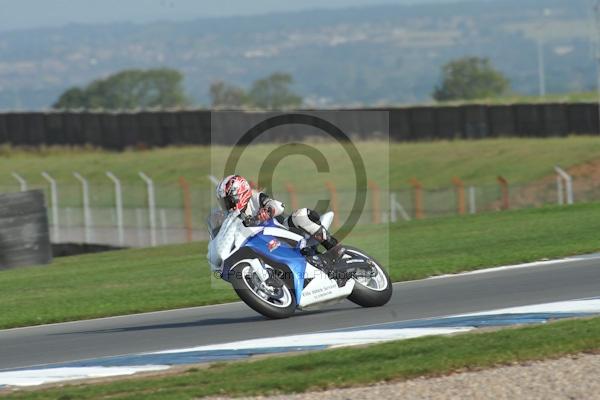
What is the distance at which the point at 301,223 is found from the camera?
1245 centimetres

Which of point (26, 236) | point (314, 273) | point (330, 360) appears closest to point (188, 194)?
point (26, 236)

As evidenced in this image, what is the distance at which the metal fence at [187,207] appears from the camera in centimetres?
3000

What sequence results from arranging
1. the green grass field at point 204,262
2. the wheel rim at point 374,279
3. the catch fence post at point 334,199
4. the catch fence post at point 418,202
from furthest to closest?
the catch fence post at point 418,202 → the catch fence post at point 334,199 → the green grass field at point 204,262 → the wheel rim at point 374,279

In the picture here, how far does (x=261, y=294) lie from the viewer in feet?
40.9

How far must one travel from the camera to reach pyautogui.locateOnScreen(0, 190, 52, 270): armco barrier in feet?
69.1

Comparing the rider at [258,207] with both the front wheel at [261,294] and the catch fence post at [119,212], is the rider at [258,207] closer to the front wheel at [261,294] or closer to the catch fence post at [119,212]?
the front wheel at [261,294]

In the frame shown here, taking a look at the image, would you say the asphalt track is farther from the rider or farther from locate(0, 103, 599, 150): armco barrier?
locate(0, 103, 599, 150): armco barrier

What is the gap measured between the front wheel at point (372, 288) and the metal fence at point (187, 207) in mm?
15916

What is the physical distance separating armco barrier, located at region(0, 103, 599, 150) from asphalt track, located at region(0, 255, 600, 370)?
28.5 metres

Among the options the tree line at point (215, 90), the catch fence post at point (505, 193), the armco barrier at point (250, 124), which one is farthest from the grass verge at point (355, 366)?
the tree line at point (215, 90)

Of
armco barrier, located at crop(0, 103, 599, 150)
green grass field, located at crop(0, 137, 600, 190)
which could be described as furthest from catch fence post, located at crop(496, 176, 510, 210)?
armco barrier, located at crop(0, 103, 599, 150)

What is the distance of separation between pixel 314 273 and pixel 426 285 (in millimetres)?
2572

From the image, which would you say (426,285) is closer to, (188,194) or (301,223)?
(301,223)

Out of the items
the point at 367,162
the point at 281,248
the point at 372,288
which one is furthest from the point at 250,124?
the point at 281,248
